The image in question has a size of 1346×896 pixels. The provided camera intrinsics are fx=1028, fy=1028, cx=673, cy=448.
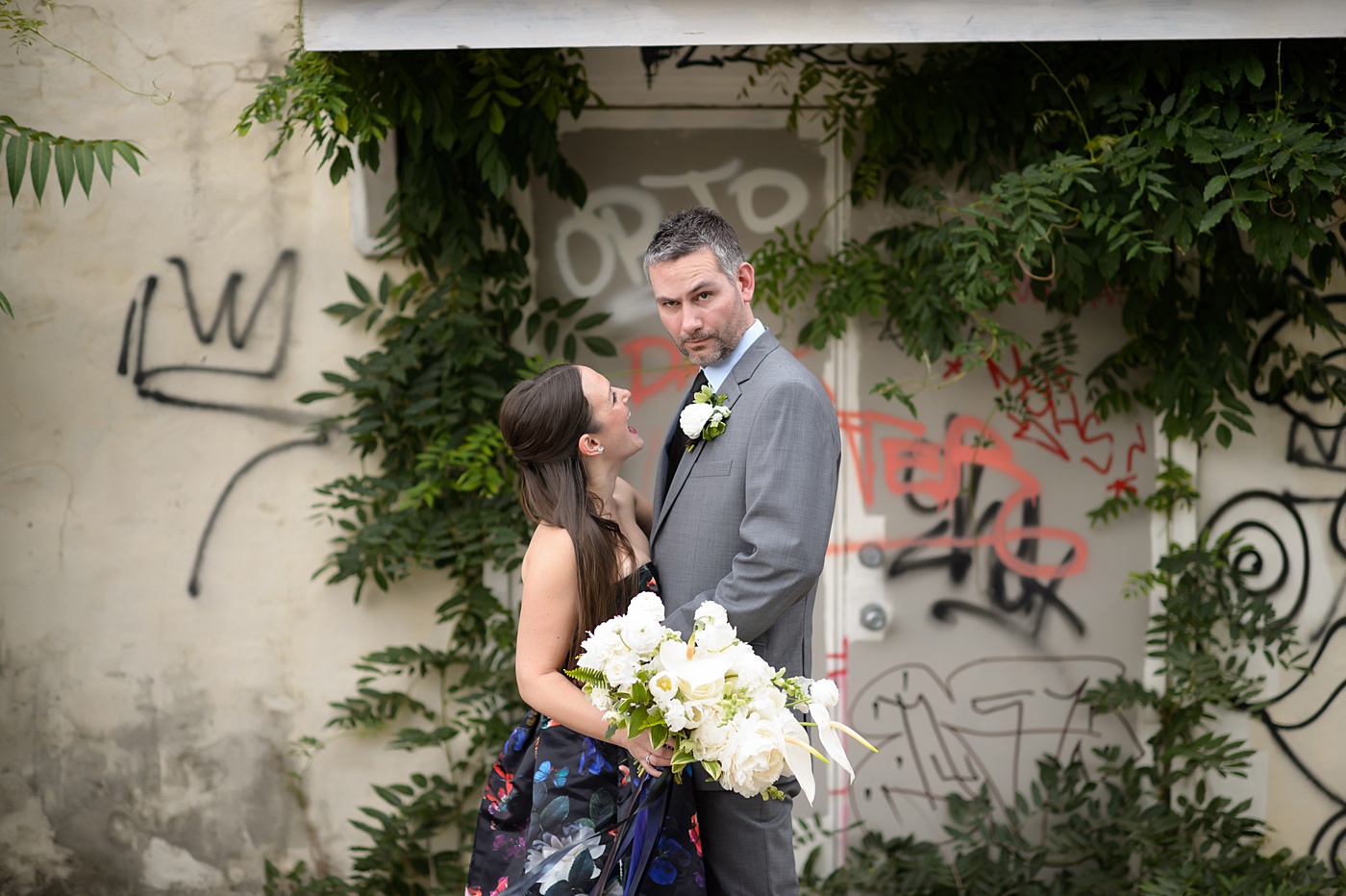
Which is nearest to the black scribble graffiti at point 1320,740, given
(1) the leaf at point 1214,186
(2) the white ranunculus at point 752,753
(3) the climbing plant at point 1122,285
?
(3) the climbing plant at point 1122,285

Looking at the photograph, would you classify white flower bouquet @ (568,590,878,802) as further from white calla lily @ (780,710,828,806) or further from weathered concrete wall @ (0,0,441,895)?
weathered concrete wall @ (0,0,441,895)

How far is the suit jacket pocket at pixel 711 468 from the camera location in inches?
91.6

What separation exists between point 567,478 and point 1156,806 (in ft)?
8.72

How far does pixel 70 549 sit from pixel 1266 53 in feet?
14.4

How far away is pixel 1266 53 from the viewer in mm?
3141

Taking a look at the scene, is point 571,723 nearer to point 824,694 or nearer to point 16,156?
point 824,694

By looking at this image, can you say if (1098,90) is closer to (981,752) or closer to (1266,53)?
(1266,53)

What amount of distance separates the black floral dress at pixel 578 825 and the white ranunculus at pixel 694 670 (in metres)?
0.39

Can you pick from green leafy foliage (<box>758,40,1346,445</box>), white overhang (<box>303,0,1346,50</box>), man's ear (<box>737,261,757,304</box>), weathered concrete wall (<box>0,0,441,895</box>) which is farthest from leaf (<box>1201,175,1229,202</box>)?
weathered concrete wall (<box>0,0,441,895</box>)

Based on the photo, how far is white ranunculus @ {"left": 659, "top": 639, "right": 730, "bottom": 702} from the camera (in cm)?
185

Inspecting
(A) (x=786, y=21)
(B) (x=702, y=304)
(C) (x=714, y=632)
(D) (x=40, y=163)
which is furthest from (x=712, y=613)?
(D) (x=40, y=163)

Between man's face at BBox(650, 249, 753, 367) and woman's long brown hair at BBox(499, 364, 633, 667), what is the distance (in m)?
0.27

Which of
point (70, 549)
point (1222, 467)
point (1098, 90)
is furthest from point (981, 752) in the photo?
point (70, 549)

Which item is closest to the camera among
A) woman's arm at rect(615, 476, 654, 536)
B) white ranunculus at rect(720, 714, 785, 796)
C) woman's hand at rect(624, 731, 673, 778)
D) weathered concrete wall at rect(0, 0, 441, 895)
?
white ranunculus at rect(720, 714, 785, 796)
